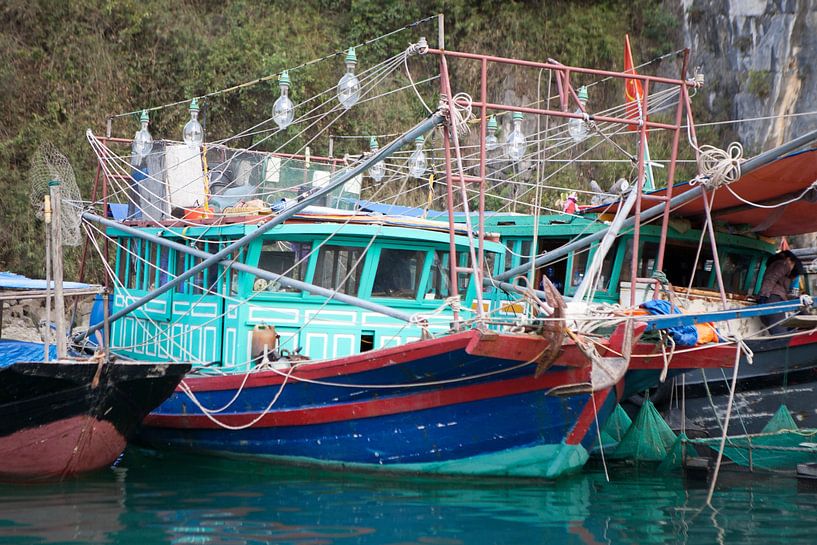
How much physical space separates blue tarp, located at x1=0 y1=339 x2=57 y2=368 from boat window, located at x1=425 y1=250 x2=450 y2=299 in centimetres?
429


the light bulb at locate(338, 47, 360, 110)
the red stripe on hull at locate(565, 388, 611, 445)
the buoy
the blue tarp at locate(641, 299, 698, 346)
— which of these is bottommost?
the red stripe on hull at locate(565, 388, 611, 445)

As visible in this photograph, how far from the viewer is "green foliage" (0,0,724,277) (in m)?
22.5

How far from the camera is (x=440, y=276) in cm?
1073

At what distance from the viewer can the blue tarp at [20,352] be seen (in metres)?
10.5

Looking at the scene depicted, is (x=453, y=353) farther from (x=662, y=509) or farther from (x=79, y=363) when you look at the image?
(x=79, y=363)

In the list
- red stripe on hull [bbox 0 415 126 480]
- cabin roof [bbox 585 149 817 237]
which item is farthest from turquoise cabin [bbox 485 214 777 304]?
red stripe on hull [bbox 0 415 126 480]

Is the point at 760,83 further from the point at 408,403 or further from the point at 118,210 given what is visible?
the point at 408,403

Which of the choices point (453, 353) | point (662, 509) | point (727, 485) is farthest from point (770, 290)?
point (453, 353)

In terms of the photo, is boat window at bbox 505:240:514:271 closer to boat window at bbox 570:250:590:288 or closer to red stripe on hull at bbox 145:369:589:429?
boat window at bbox 570:250:590:288

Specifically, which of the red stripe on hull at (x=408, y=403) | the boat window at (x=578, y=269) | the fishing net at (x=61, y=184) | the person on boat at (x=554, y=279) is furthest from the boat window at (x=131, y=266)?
the boat window at (x=578, y=269)

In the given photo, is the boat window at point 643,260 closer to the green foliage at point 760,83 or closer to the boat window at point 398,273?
the boat window at point 398,273

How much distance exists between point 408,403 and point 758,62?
15473 mm

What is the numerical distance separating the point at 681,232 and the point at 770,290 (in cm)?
130

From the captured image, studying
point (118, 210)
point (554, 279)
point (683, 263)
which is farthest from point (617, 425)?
point (118, 210)
